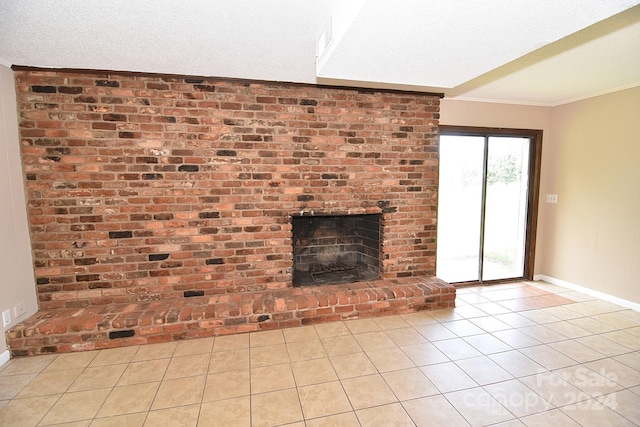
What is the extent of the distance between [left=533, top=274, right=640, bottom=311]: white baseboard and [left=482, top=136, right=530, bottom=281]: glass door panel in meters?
0.31

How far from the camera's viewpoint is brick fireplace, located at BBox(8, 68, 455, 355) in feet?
7.91

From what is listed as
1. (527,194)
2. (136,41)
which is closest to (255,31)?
(136,41)

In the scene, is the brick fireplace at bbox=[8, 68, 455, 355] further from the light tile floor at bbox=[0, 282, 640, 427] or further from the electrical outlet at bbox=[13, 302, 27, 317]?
the light tile floor at bbox=[0, 282, 640, 427]

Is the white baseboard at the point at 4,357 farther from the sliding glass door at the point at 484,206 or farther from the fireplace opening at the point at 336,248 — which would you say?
the sliding glass door at the point at 484,206

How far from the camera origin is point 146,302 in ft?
8.70

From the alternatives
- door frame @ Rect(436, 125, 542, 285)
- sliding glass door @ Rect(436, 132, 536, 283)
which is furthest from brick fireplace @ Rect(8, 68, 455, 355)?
door frame @ Rect(436, 125, 542, 285)

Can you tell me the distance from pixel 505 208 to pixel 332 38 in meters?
3.38

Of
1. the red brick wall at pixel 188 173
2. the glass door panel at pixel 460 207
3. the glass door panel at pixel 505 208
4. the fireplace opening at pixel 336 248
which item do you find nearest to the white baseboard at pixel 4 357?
the red brick wall at pixel 188 173

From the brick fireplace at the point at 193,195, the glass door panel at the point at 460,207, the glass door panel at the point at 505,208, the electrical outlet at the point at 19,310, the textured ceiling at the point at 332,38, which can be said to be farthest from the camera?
the glass door panel at the point at 505,208

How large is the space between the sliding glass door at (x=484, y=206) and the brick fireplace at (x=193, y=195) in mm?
714

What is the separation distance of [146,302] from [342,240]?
7.38ft

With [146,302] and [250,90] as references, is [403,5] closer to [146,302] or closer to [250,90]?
[250,90]

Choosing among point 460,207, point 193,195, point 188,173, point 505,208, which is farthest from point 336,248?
point 505,208

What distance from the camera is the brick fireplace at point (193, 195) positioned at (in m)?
2.41
